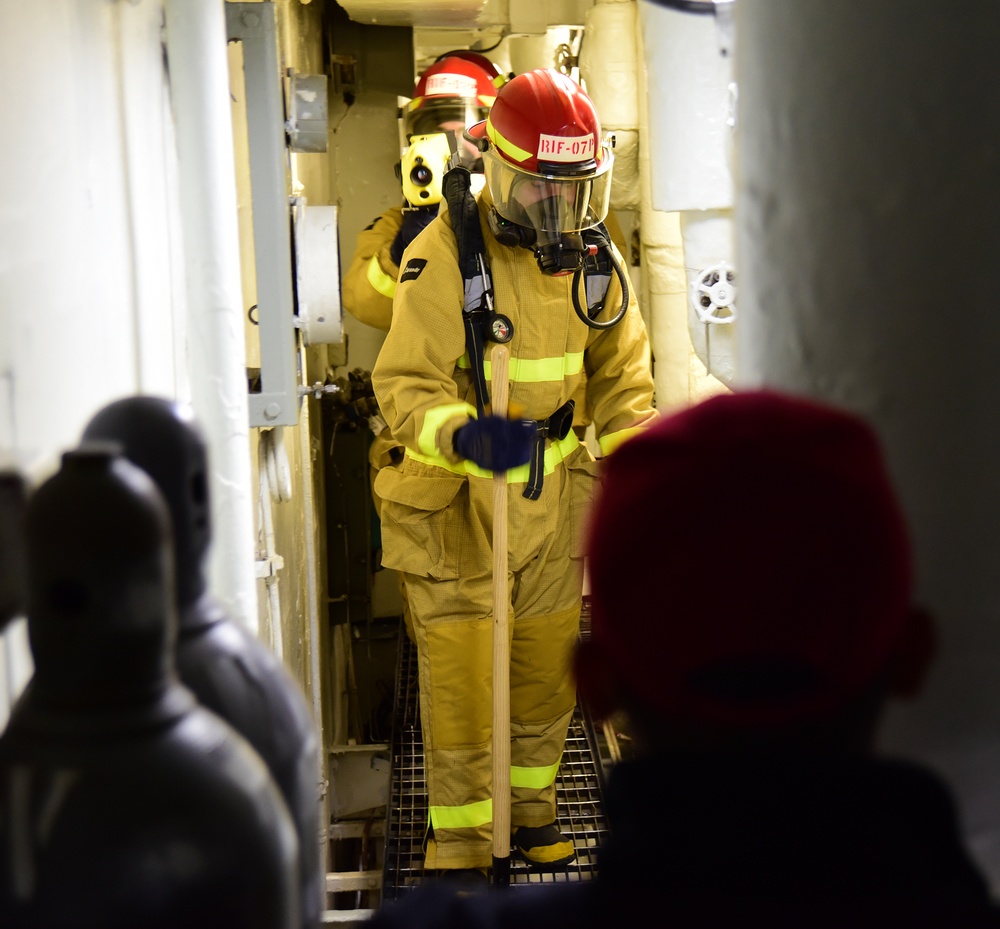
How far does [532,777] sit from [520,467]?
0.89 meters

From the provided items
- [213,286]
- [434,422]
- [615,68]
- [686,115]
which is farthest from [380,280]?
[213,286]

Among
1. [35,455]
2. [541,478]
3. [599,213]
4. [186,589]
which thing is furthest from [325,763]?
[186,589]

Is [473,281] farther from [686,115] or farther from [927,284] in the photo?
[927,284]

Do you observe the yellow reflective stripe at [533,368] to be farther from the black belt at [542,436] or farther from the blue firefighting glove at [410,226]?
the blue firefighting glove at [410,226]

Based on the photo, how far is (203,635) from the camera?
0.58 meters

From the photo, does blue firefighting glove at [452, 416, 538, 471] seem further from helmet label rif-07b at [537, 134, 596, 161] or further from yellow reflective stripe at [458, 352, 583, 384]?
helmet label rif-07b at [537, 134, 596, 161]

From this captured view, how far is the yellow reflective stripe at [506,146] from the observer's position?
2750mm

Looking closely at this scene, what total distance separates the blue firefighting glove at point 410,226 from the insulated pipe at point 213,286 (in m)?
2.83

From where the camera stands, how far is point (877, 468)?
0.55 m

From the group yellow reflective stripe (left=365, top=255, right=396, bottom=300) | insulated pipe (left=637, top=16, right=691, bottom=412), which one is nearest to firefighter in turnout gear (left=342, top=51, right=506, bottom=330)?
yellow reflective stripe (left=365, top=255, right=396, bottom=300)

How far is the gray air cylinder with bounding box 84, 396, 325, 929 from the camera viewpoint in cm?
57

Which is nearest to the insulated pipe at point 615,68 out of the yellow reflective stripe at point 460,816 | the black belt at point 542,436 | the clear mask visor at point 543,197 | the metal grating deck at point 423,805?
the clear mask visor at point 543,197

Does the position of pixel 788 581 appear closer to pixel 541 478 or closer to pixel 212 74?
pixel 212 74

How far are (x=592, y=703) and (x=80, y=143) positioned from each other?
835mm
